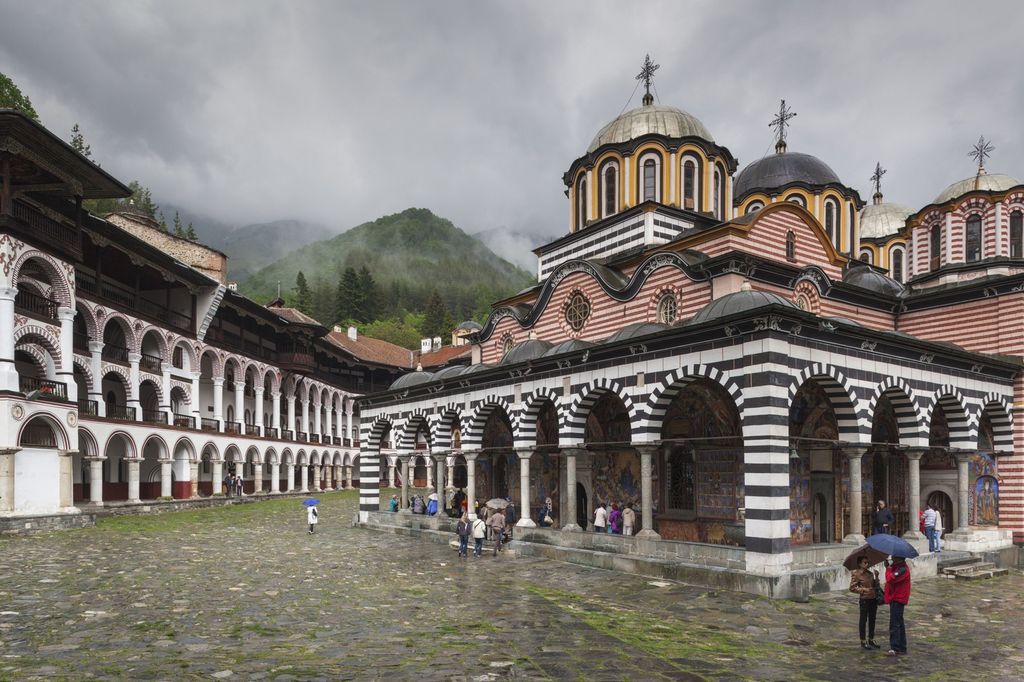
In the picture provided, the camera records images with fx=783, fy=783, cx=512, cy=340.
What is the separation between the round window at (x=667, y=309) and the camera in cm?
2025

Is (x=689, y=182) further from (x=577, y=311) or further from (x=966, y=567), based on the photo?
(x=966, y=567)

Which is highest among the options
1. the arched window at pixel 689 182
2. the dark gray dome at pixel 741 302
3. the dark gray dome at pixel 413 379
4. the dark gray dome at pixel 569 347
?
the arched window at pixel 689 182

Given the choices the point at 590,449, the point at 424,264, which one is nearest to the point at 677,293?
the point at 590,449

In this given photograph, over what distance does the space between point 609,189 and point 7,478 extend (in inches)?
793

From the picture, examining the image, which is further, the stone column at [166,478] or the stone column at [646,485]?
the stone column at [166,478]

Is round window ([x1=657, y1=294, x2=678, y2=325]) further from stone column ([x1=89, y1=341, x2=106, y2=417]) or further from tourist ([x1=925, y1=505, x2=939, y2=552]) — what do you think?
stone column ([x1=89, y1=341, x2=106, y2=417])

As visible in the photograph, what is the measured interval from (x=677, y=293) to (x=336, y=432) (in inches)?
1530

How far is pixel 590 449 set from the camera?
2172 centimetres

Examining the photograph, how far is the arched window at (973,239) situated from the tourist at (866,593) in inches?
691

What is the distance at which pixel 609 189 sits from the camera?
25.5 meters

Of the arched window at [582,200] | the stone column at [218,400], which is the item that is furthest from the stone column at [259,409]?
the arched window at [582,200]

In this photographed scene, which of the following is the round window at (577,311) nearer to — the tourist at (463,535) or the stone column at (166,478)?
the tourist at (463,535)

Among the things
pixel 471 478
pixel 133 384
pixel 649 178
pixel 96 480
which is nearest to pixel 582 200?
pixel 649 178

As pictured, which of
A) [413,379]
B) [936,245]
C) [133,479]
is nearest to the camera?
[936,245]
